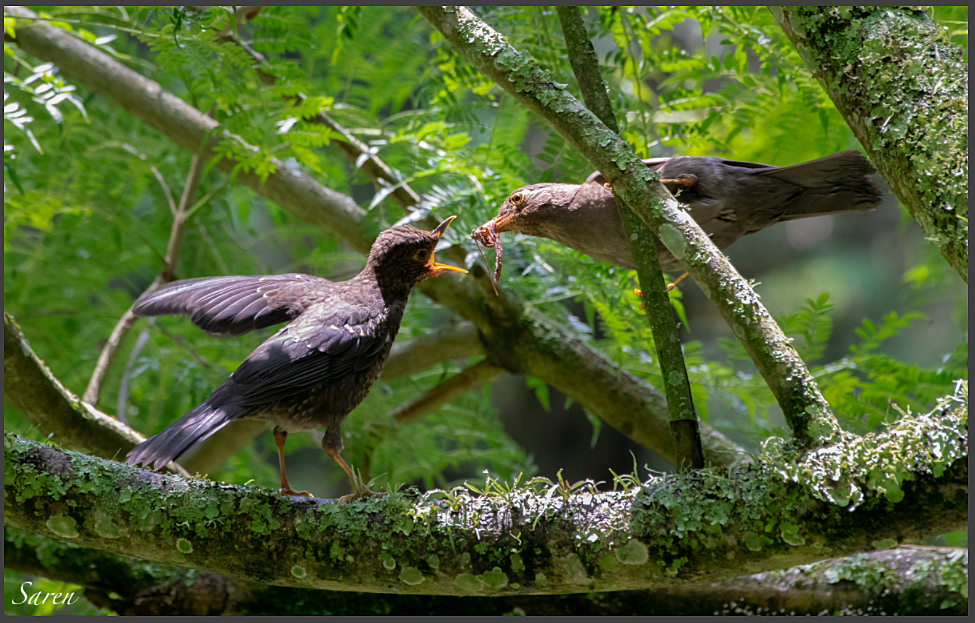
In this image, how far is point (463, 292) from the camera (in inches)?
135

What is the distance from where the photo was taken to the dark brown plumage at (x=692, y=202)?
82.8 inches

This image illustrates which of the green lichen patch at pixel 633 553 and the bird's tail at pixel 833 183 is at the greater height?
the bird's tail at pixel 833 183

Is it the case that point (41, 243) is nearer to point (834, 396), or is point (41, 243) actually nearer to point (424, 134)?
point (424, 134)

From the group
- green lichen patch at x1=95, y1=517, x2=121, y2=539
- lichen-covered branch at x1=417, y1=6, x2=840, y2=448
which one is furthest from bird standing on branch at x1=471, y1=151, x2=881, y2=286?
green lichen patch at x1=95, y1=517, x2=121, y2=539

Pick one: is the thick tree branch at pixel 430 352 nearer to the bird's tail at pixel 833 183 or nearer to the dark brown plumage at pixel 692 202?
the dark brown plumage at pixel 692 202

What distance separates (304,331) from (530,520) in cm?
81

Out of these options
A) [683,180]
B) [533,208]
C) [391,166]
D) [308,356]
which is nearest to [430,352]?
[391,166]

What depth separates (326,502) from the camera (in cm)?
182

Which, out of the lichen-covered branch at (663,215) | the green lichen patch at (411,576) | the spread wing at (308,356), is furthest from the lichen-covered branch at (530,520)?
the spread wing at (308,356)

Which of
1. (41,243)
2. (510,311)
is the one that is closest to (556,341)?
(510,311)

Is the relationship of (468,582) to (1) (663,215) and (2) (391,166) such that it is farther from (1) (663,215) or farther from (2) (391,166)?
(2) (391,166)

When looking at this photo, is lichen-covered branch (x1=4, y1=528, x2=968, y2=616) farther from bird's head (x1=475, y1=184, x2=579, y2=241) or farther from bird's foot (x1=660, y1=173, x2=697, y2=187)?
bird's foot (x1=660, y1=173, x2=697, y2=187)

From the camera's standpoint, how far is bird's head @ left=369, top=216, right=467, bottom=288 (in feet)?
6.88

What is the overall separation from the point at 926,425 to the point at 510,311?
7.10ft
